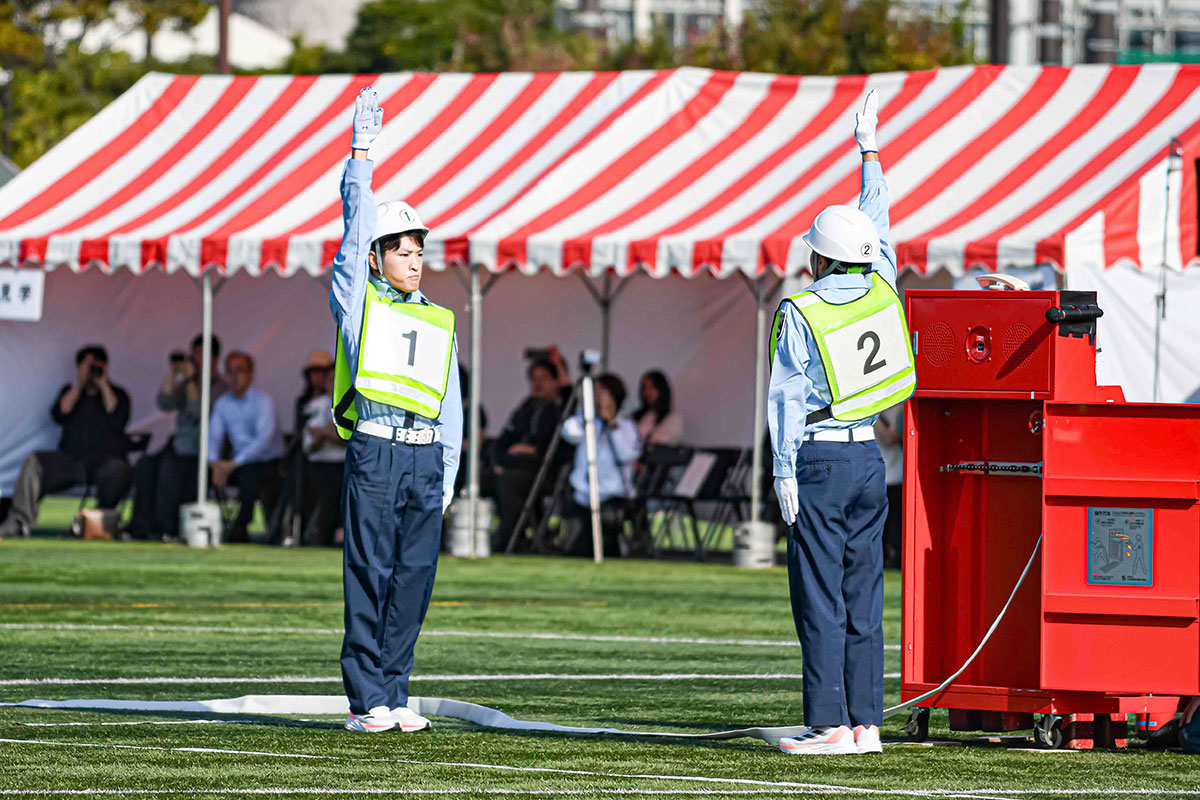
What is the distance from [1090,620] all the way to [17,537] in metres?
14.8

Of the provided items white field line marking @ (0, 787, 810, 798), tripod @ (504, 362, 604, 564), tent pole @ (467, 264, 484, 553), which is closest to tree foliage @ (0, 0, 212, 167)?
tripod @ (504, 362, 604, 564)

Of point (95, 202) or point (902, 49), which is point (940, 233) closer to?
point (95, 202)

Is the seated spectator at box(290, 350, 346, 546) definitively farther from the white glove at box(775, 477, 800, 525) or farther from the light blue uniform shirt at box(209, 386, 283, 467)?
the white glove at box(775, 477, 800, 525)

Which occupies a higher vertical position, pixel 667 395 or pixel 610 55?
pixel 610 55

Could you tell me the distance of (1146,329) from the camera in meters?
18.5

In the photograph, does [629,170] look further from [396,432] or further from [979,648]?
[979,648]

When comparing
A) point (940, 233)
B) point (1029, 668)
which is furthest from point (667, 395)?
point (1029, 668)

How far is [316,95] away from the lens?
862 inches

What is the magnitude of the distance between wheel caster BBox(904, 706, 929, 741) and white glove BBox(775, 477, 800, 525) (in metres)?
1.14

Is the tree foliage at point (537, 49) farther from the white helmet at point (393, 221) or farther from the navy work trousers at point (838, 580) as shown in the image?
the navy work trousers at point (838, 580)

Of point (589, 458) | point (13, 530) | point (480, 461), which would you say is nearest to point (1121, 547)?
point (589, 458)

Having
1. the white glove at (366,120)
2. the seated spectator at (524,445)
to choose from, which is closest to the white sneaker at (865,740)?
the white glove at (366,120)

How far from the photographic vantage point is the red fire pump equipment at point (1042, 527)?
27.0ft

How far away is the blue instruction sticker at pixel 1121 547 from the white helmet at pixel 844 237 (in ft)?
4.17
